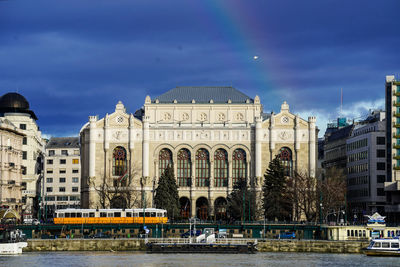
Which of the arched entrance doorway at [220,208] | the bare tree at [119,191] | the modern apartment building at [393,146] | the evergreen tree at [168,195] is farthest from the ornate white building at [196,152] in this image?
the modern apartment building at [393,146]

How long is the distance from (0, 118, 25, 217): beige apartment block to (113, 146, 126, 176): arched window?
25055 mm

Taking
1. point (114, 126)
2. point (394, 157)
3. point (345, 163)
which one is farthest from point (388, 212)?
point (114, 126)

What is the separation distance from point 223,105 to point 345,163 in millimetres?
29299

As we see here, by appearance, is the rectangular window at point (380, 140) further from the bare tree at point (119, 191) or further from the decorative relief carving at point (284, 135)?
the bare tree at point (119, 191)

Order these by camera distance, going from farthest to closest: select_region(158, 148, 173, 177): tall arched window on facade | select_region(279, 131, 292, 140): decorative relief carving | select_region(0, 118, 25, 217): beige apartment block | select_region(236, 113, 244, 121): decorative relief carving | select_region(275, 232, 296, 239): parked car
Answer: select_region(236, 113, 244, 121): decorative relief carving → select_region(158, 148, 173, 177): tall arched window on facade → select_region(279, 131, 292, 140): decorative relief carving → select_region(0, 118, 25, 217): beige apartment block → select_region(275, 232, 296, 239): parked car

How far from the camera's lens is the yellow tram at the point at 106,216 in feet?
460

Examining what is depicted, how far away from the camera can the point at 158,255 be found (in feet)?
378

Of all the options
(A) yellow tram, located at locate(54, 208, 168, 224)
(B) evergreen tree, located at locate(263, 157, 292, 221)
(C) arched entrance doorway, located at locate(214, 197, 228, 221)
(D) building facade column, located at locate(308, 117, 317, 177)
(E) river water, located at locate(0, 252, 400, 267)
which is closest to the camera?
(E) river water, located at locate(0, 252, 400, 267)

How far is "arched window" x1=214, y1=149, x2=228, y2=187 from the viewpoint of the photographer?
185 metres

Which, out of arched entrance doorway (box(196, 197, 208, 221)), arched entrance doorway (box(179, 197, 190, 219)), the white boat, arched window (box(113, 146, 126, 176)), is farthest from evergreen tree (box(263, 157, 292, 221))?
the white boat

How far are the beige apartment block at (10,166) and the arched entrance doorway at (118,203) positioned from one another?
18201 millimetres

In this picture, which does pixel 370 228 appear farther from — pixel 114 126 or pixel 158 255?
pixel 114 126

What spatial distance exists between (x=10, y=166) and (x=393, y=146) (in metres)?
68.5

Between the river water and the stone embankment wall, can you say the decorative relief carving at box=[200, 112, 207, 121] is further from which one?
the river water
